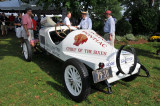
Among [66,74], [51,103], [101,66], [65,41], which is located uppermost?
[65,41]

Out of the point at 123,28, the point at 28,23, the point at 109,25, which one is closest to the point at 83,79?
the point at 109,25

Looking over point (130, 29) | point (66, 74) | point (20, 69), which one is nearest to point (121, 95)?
point (66, 74)

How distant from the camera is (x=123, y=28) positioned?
10492 mm

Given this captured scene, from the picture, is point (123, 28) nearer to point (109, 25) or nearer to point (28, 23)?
point (109, 25)

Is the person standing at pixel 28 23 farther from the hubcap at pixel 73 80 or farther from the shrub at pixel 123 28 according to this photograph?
the shrub at pixel 123 28

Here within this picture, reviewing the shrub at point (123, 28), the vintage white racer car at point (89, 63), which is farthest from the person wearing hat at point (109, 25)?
the shrub at point (123, 28)

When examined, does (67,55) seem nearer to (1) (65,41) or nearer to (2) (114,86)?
(1) (65,41)

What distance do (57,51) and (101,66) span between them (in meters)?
1.75

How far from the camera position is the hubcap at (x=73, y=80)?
9.48 ft

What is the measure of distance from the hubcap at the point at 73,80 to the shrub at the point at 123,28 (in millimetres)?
8403

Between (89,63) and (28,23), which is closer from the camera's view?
(89,63)

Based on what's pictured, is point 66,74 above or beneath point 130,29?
beneath

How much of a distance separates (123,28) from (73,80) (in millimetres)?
8563

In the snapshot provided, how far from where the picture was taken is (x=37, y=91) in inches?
134
